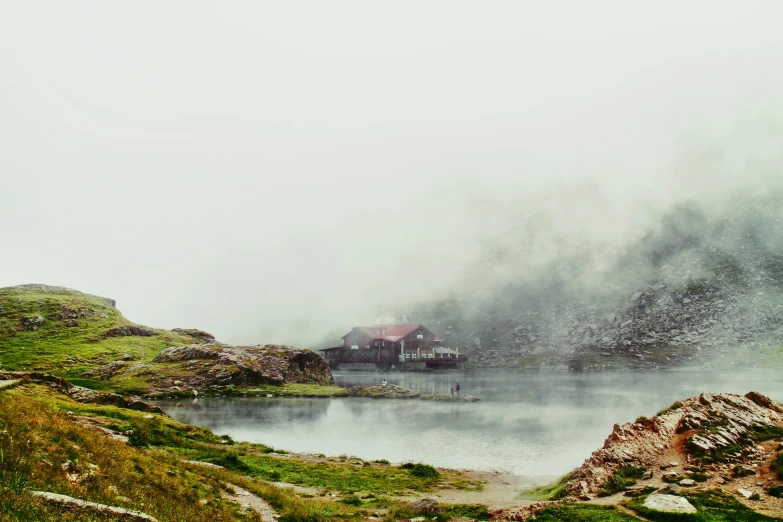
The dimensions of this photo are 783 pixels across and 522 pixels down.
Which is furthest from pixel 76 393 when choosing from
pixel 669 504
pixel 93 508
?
pixel 669 504

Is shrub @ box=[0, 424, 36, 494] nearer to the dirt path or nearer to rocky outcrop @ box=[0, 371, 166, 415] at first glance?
the dirt path

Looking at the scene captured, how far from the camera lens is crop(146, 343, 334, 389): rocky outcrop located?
10731cm

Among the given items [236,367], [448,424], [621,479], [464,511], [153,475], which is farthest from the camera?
[236,367]

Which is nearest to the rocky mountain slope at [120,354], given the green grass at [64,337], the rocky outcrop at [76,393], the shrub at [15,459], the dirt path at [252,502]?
the green grass at [64,337]

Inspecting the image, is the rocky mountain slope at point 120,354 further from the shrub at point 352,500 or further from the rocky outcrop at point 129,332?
the shrub at point 352,500

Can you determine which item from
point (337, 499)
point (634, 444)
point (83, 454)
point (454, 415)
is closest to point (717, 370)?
point (454, 415)

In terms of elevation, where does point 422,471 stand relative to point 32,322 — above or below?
below

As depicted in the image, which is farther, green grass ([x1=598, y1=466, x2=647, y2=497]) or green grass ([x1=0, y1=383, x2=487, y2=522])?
green grass ([x1=598, y1=466, x2=647, y2=497])

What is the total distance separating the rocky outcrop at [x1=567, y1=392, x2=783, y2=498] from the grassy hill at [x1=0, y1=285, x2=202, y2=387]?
357 feet

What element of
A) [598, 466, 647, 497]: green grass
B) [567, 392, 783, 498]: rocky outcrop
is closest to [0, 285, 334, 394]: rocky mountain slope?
[567, 392, 783, 498]: rocky outcrop

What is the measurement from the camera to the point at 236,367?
4552 inches

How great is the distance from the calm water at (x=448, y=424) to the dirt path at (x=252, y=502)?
2581cm

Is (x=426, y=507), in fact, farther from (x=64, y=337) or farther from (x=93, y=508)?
(x=64, y=337)

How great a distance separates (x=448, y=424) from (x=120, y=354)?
97765mm
